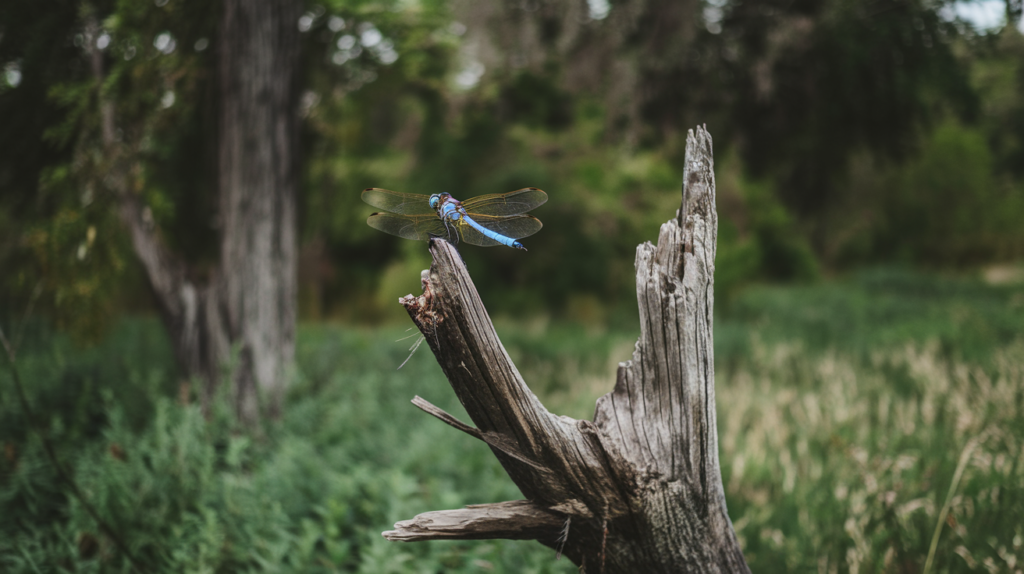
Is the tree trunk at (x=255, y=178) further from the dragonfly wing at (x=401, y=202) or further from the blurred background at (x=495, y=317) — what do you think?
the dragonfly wing at (x=401, y=202)

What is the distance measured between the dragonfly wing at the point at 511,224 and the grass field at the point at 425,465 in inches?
54.7

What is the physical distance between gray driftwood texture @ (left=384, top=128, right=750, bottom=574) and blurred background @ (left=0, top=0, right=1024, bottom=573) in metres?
0.97

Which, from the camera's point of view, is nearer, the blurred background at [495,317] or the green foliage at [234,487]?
the green foliage at [234,487]

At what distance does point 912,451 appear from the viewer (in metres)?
3.55

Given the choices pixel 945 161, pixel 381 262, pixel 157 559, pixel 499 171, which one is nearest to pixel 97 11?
pixel 157 559

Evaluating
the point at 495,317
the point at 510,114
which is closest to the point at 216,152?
the point at 510,114

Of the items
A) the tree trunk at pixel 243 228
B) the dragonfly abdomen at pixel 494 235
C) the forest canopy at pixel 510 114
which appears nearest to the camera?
the dragonfly abdomen at pixel 494 235

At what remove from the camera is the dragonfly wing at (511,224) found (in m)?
1.61

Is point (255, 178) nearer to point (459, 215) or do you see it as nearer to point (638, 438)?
point (459, 215)

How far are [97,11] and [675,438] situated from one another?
4720mm

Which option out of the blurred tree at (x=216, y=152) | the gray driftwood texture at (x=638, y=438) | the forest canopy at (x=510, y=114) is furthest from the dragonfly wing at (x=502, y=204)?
the blurred tree at (x=216, y=152)

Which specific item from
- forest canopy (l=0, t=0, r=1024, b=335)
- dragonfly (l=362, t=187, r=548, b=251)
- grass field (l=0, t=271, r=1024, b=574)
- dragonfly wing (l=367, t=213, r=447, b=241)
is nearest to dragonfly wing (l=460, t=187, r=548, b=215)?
dragonfly (l=362, t=187, r=548, b=251)

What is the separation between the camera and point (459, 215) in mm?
1573

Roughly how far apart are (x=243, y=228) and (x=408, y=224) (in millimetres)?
2939
